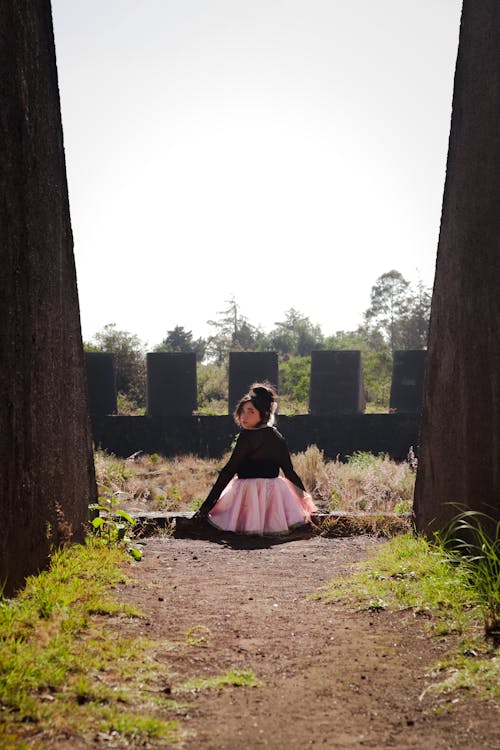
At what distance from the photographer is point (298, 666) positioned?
125 inches

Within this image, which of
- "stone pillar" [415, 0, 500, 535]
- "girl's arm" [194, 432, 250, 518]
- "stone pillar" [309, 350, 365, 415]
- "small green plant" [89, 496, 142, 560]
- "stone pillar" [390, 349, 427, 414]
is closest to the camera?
"stone pillar" [415, 0, 500, 535]

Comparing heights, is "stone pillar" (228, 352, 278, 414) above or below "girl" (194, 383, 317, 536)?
above

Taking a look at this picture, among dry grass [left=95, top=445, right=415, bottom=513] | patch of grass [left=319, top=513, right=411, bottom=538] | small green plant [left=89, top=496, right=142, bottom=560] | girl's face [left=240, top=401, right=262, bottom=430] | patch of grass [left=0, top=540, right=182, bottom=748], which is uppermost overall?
girl's face [left=240, top=401, right=262, bottom=430]

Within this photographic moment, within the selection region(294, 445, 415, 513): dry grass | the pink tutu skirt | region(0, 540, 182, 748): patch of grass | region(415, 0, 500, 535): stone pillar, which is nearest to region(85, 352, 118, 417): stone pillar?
region(294, 445, 415, 513): dry grass

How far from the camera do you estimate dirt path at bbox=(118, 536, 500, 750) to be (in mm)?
2541

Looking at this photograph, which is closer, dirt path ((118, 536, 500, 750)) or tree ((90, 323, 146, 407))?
dirt path ((118, 536, 500, 750))

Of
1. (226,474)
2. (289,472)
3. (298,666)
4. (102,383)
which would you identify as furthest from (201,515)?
(102,383)

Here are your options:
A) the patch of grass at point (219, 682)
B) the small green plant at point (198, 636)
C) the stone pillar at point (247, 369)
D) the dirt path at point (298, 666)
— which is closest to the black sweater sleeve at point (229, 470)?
the dirt path at point (298, 666)

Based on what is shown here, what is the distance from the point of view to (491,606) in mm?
3463

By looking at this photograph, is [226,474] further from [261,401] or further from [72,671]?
[72,671]

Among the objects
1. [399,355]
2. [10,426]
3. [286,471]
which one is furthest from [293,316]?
[10,426]

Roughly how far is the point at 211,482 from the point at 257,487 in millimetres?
5016

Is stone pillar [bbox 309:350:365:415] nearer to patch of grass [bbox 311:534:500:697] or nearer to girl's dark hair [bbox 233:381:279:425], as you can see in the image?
girl's dark hair [bbox 233:381:279:425]

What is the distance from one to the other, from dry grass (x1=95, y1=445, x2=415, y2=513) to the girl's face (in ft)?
4.28
